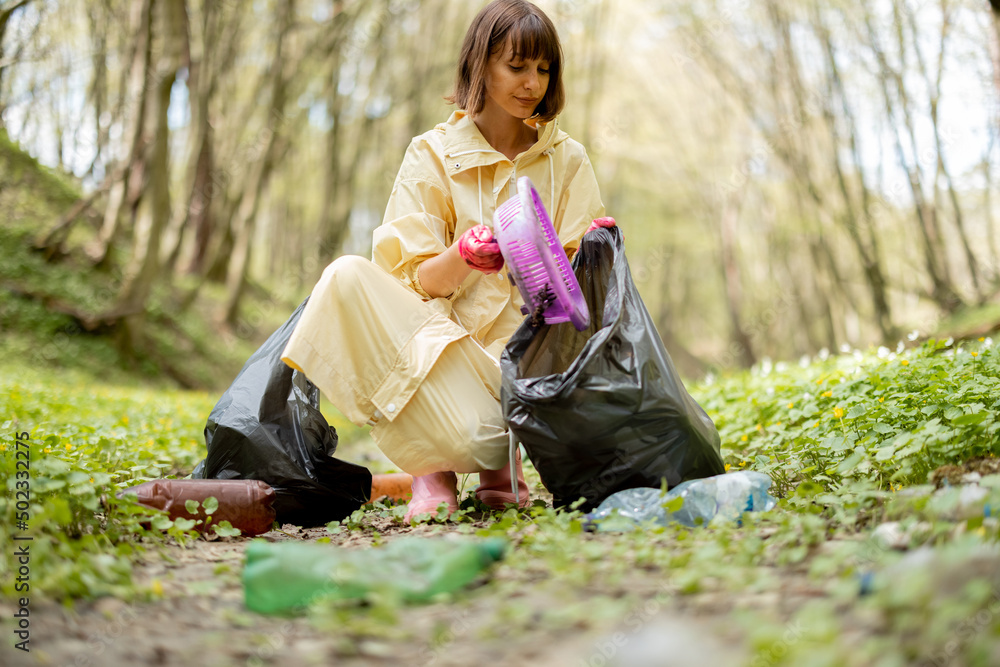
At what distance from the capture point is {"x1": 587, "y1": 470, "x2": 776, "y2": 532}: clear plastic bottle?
7.02ft

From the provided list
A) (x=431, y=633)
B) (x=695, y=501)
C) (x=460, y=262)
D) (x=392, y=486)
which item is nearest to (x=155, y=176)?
(x=392, y=486)

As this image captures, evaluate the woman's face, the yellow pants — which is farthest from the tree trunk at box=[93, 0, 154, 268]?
the yellow pants

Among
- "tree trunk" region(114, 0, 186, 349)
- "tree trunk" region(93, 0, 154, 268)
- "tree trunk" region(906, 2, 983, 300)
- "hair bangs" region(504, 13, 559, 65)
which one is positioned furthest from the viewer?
"tree trunk" region(906, 2, 983, 300)

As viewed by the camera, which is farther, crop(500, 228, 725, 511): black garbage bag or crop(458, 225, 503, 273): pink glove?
crop(458, 225, 503, 273): pink glove

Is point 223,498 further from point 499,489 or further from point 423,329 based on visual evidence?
point 499,489

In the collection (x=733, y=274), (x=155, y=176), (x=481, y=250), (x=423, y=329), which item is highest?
(x=155, y=176)

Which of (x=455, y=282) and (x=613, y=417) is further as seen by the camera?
(x=455, y=282)

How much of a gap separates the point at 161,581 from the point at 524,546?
0.89m

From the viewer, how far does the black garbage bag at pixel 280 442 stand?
2.62m

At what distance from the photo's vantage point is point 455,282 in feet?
8.79

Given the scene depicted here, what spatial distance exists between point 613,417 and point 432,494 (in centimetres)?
77

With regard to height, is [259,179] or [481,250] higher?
[259,179]

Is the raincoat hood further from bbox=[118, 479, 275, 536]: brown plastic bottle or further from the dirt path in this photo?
the dirt path

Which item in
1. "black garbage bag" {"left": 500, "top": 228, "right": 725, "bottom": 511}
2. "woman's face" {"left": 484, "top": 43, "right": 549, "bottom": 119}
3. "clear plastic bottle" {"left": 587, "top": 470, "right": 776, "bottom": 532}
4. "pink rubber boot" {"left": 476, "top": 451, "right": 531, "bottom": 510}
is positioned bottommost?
"pink rubber boot" {"left": 476, "top": 451, "right": 531, "bottom": 510}
